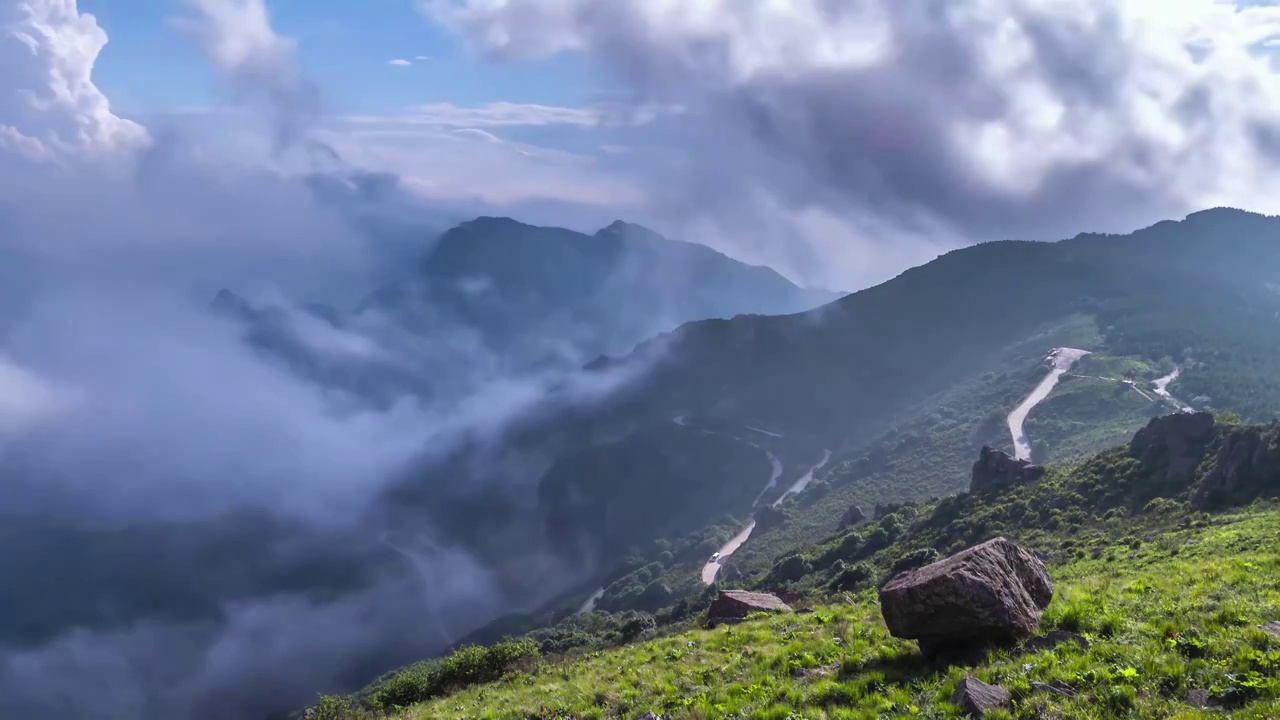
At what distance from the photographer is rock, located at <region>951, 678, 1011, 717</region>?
12570 mm

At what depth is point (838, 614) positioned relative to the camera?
24812mm

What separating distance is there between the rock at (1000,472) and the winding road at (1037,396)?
51879mm

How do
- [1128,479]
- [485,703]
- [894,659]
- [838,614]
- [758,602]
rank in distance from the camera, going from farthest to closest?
[1128,479]
[758,602]
[838,614]
[485,703]
[894,659]

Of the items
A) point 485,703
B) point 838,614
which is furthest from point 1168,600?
point 485,703

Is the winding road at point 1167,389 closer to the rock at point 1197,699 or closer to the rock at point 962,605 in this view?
the rock at point 962,605

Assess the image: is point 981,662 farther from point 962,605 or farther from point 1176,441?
point 1176,441

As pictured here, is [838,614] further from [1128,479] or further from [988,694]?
[1128,479]

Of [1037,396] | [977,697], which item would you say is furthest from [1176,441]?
[1037,396]

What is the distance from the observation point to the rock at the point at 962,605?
1548 centimetres

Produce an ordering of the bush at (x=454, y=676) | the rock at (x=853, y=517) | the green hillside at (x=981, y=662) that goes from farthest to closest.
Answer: the rock at (x=853, y=517)
the bush at (x=454, y=676)
the green hillside at (x=981, y=662)

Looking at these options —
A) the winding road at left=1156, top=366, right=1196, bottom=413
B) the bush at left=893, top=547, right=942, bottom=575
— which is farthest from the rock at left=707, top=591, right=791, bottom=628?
the winding road at left=1156, top=366, right=1196, bottom=413

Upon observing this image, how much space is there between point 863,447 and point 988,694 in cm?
18098

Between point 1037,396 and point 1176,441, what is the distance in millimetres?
115831

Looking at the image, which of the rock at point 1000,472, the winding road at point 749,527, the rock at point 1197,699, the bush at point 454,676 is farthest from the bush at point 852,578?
the winding road at point 749,527
